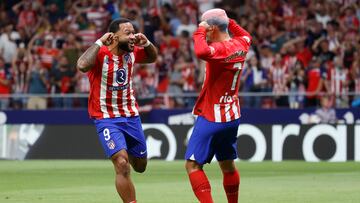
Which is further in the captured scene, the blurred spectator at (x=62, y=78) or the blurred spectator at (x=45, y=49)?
the blurred spectator at (x=45, y=49)

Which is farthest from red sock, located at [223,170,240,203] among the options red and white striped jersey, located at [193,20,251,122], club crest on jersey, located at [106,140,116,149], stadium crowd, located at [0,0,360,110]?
stadium crowd, located at [0,0,360,110]

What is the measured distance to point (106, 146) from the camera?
12.5 meters

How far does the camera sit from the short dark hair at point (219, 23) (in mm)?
12078

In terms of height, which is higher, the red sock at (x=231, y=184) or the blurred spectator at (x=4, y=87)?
the red sock at (x=231, y=184)

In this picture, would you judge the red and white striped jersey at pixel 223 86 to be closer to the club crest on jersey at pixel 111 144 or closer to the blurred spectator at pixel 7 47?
the club crest on jersey at pixel 111 144

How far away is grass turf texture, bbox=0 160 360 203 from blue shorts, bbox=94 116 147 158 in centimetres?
210

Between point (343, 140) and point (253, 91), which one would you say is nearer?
point (343, 140)

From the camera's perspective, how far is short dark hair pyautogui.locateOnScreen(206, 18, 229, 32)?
12.1m

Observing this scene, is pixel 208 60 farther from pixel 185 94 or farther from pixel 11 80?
pixel 11 80

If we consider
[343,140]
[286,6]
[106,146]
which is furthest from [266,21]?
[106,146]

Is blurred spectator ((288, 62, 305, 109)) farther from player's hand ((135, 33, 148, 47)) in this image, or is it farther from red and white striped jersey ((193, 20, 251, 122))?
red and white striped jersey ((193, 20, 251, 122))

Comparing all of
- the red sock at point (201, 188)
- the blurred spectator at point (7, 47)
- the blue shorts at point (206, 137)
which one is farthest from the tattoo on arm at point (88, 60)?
the blurred spectator at point (7, 47)

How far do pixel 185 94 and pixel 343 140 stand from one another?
15.4 feet

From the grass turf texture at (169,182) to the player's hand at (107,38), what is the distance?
311 cm
